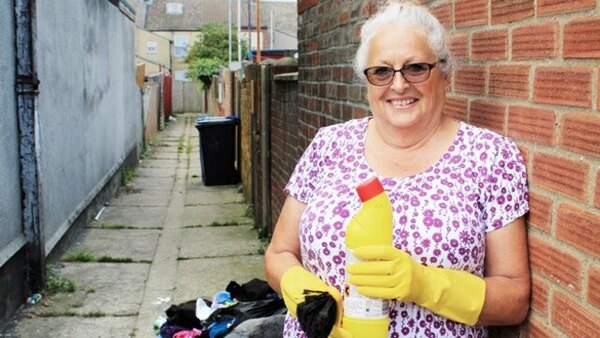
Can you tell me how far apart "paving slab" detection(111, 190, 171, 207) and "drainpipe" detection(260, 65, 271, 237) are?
261cm

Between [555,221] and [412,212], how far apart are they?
380 mm

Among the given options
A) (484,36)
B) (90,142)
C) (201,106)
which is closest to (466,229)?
(484,36)

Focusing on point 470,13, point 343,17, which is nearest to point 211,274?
point 343,17

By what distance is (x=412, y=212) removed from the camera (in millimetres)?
2059

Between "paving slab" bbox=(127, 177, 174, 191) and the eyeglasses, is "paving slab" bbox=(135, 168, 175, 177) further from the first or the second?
the eyeglasses

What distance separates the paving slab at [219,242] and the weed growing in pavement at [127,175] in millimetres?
3444

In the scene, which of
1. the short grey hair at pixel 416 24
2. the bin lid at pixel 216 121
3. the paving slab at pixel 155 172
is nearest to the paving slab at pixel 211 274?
the short grey hair at pixel 416 24

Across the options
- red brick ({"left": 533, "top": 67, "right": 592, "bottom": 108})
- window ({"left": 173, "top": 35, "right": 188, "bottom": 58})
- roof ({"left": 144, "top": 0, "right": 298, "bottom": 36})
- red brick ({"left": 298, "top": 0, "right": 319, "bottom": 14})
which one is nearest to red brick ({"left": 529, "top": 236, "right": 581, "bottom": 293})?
red brick ({"left": 533, "top": 67, "right": 592, "bottom": 108})

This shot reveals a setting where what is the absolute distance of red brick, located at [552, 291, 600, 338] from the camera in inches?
68.7

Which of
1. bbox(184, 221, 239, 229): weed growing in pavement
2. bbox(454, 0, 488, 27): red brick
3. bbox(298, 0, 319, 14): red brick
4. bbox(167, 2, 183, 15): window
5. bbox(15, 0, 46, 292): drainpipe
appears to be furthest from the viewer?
bbox(167, 2, 183, 15): window

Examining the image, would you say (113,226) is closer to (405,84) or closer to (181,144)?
(405,84)

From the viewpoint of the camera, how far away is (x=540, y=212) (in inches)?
78.1

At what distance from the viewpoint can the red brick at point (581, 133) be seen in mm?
1699

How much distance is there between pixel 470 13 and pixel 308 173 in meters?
0.74
